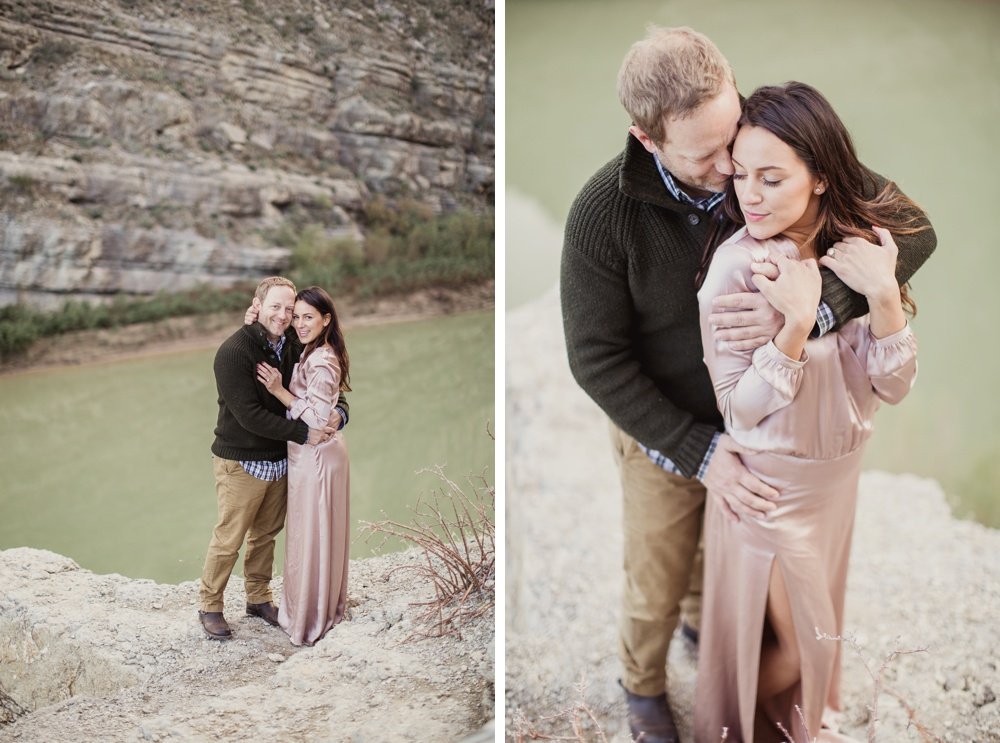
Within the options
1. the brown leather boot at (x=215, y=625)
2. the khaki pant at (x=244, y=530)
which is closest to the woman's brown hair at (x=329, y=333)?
the khaki pant at (x=244, y=530)

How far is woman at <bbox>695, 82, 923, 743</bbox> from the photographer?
74.9 inches

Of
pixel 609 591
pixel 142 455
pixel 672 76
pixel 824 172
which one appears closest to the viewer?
pixel 672 76

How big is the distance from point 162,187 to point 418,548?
47.7 inches

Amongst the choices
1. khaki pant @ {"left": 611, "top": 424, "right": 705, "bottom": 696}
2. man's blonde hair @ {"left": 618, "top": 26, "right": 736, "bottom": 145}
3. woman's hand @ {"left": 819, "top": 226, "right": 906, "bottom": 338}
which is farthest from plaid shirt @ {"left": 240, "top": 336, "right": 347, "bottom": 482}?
woman's hand @ {"left": 819, "top": 226, "right": 906, "bottom": 338}

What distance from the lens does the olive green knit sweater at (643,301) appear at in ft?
6.63

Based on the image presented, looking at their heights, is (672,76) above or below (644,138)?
above

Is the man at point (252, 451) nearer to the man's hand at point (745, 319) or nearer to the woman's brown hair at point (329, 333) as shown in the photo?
the woman's brown hair at point (329, 333)

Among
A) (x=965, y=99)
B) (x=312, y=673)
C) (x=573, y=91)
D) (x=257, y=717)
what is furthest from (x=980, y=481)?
(x=257, y=717)

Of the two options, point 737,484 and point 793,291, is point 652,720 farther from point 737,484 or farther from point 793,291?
point 793,291

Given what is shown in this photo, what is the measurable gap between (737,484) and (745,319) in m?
0.43

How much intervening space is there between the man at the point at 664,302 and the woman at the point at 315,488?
2.10 feet

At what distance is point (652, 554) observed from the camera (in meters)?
2.39

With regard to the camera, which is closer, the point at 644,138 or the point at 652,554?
the point at 644,138

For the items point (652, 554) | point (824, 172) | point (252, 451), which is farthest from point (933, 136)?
point (252, 451)
